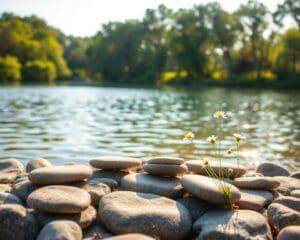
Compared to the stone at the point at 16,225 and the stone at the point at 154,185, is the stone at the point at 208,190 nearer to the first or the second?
the stone at the point at 154,185

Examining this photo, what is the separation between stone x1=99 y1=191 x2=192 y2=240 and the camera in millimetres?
5012

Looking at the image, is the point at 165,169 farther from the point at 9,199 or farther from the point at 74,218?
the point at 9,199

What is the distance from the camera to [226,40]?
3194 inches

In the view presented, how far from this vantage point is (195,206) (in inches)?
227

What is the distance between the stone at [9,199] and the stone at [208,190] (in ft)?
8.11

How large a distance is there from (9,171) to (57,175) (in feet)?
7.15

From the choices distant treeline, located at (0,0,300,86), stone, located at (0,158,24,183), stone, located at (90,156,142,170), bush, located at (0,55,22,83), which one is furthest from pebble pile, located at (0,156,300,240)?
bush, located at (0,55,22,83)

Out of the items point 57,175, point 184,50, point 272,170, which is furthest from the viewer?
point 184,50

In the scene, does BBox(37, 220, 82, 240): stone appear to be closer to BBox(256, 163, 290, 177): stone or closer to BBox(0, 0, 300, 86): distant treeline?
BBox(256, 163, 290, 177): stone

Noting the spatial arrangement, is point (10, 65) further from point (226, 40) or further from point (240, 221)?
point (240, 221)

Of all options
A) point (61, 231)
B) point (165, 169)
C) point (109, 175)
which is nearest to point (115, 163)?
point (109, 175)

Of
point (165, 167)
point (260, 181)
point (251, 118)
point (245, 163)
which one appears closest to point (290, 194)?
point (260, 181)

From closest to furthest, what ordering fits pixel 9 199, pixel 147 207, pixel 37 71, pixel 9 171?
pixel 147 207, pixel 9 199, pixel 9 171, pixel 37 71

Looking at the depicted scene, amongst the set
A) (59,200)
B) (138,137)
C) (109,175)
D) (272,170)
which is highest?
(59,200)
